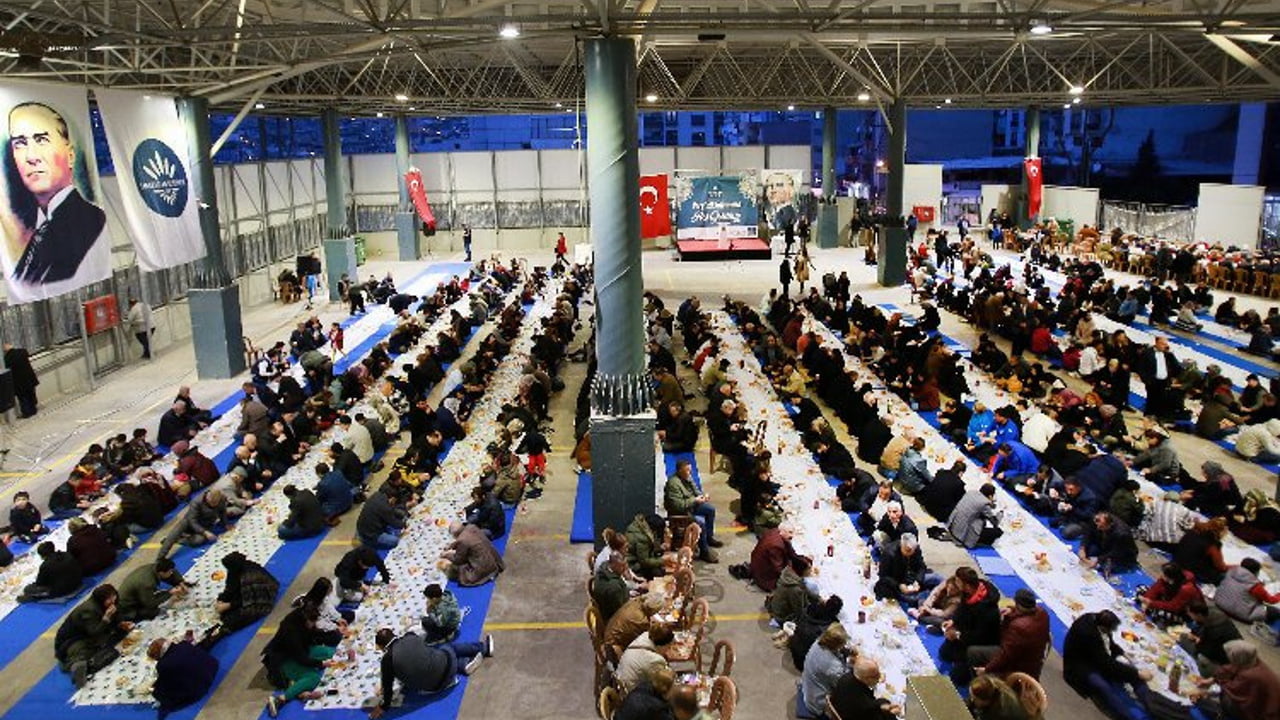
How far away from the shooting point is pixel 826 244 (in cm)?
3912

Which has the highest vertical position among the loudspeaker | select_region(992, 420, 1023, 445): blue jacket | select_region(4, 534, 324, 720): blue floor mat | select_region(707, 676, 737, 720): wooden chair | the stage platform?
the stage platform

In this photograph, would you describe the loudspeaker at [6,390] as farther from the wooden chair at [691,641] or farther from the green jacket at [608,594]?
the wooden chair at [691,641]

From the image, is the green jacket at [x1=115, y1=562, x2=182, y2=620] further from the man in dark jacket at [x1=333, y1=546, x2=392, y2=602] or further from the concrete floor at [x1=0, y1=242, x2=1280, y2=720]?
the man in dark jacket at [x1=333, y1=546, x2=392, y2=602]

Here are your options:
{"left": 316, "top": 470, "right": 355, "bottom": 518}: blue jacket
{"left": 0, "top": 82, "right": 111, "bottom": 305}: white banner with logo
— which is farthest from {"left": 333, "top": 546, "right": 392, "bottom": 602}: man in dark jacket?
{"left": 0, "top": 82, "right": 111, "bottom": 305}: white banner with logo

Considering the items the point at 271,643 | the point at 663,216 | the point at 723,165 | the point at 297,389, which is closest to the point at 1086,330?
the point at 663,216

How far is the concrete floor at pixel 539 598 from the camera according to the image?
890 centimetres

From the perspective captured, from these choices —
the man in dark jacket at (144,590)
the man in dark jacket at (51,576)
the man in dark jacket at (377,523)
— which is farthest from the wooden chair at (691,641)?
the man in dark jacket at (51,576)

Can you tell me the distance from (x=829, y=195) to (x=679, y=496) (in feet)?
97.1

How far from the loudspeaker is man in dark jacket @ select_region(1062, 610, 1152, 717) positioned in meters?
16.5

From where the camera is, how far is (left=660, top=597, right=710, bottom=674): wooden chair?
852cm

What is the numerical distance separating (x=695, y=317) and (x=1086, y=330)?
330 inches

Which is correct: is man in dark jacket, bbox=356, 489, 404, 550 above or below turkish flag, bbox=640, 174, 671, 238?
below

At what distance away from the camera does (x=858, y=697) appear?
7379 mm

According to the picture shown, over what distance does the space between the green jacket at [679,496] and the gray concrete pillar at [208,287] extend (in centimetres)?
1276
